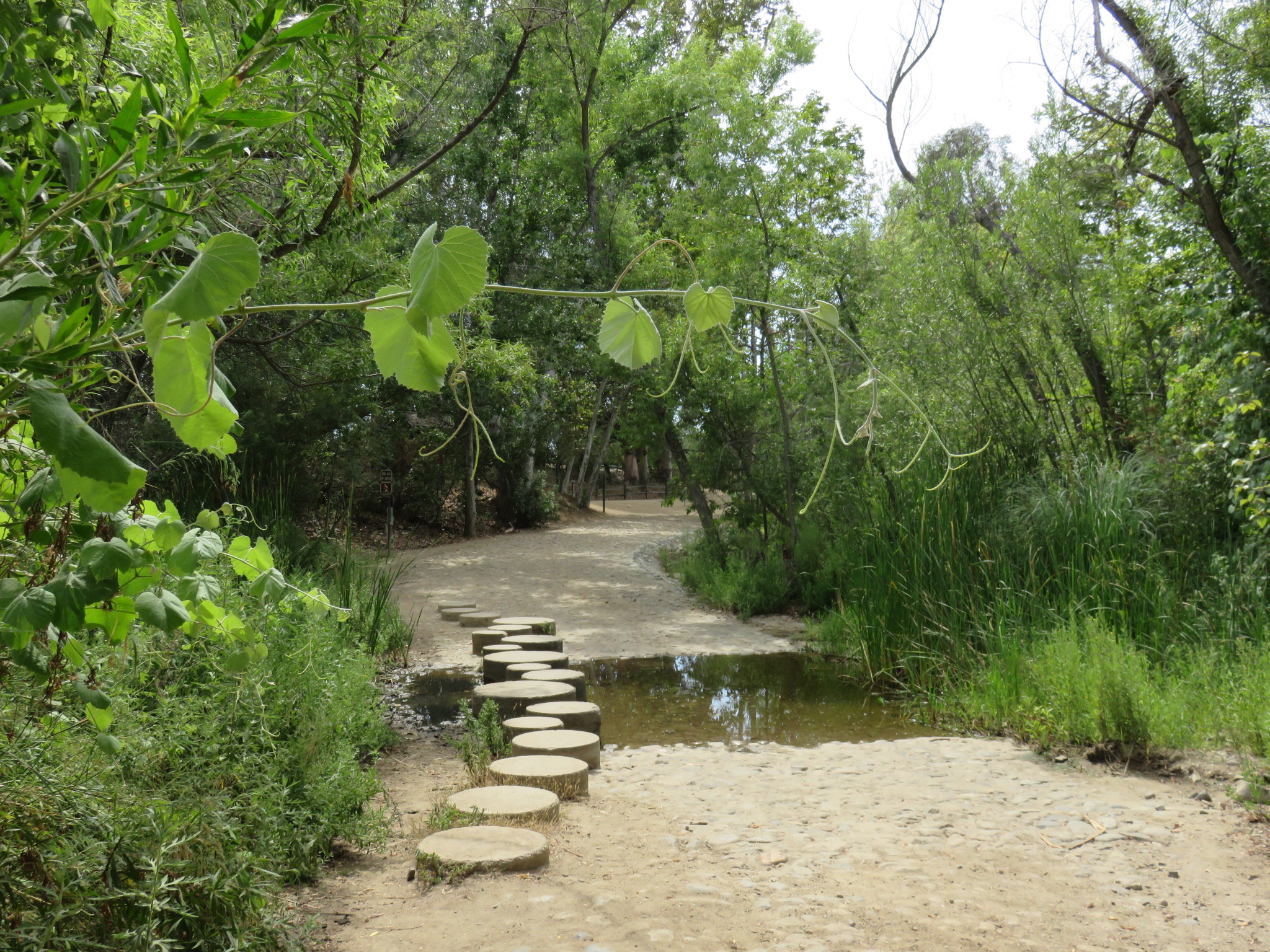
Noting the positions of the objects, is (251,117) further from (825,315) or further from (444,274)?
(825,315)

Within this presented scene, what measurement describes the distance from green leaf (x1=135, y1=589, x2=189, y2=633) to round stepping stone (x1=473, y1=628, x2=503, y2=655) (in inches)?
190

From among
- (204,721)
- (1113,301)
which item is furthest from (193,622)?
(1113,301)

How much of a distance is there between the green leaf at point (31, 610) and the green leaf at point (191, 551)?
0.79 ft

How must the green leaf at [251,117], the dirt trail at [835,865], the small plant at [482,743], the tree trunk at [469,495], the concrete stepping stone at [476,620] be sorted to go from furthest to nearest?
the tree trunk at [469,495]
the concrete stepping stone at [476,620]
the small plant at [482,743]
the dirt trail at [835,865]
the green leaf at [251,117]

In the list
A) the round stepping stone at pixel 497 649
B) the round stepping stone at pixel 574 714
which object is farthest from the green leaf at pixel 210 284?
the round stepping stone at pixel 497 649

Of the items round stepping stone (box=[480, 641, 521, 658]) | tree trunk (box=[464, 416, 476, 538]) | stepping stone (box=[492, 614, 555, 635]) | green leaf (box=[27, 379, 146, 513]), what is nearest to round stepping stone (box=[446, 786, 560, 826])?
round stepping stone (box=[480, 641, 521, 658])

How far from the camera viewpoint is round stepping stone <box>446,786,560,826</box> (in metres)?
2.84

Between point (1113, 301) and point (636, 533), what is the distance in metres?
9.78

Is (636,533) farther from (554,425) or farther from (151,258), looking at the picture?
(151,258)

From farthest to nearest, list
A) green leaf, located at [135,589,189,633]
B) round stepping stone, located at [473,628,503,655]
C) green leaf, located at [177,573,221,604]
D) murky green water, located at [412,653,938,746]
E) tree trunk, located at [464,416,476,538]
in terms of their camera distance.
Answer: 1. tree trunk, located at [464,416,476,538]
2. round stepping stone, located at [473,628,503,655]
3. murky green water, located at [412,653,938,746]
4. green leaf, located at [177,573,221,604]
5. green leaf, located at [135,589,189,633]

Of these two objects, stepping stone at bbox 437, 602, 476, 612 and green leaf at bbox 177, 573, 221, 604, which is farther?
stepping stone at bbox 437, 602, 476, 612

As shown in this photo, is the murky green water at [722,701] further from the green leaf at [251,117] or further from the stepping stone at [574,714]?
Answer: the green leaf at [251,117]

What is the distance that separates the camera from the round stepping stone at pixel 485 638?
19.3 feet

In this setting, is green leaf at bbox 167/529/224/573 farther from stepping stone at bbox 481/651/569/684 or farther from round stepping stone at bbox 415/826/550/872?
stepping stone at bbox 481/651/569/684
